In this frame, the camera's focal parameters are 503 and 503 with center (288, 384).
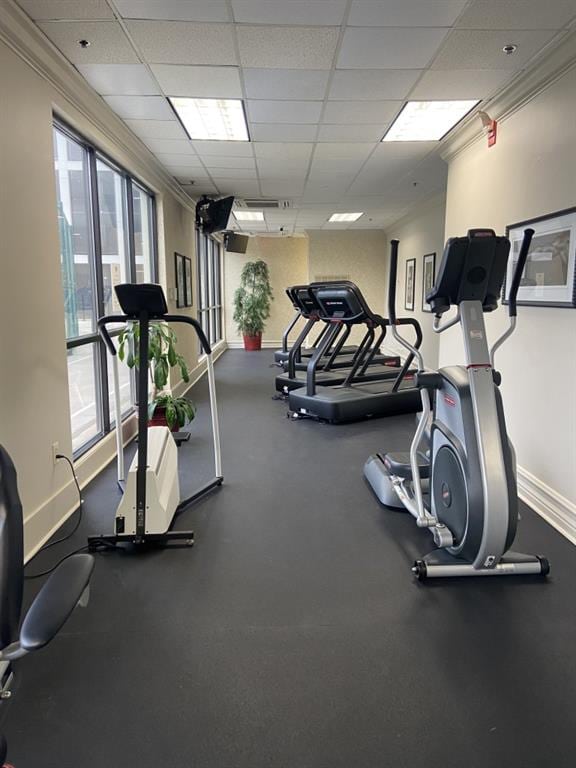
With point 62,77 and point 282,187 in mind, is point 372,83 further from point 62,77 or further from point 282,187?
point 282,187

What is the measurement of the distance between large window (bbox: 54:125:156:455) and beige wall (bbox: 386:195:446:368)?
14.8 ft

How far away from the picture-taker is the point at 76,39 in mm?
2846

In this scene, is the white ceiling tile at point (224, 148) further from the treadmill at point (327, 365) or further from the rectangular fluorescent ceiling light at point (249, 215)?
the rectangular fluorescent ceiling light at point (249, 215)

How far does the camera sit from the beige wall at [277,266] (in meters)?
12.4

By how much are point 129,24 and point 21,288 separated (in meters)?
1.53

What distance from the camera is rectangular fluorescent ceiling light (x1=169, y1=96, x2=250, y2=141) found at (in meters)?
3.85

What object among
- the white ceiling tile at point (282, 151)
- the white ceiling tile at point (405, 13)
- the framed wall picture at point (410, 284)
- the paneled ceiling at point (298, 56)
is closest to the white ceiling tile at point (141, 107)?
the paneled ceiling at point (298, 56)

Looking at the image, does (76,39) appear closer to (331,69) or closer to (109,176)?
(331,69)

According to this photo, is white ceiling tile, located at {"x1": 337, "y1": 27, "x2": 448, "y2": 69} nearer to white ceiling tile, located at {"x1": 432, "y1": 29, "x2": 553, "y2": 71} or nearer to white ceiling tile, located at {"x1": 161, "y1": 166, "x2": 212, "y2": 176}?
white ceiling tile, located at {"x1": 432, "y1": 29, "x2": 553, "y2": 71}

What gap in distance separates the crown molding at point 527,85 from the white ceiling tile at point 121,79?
247 centimetres

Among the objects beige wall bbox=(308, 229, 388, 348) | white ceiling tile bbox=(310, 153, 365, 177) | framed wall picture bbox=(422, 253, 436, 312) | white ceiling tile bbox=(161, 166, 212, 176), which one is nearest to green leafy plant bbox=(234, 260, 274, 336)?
beige wall bbox=(308, 229, 388, 348)

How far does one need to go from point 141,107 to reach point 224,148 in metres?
1.25

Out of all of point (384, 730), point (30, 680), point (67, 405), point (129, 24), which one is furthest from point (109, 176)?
point (384, 730)

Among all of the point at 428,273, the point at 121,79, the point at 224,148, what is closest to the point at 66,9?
the point at 121,79
